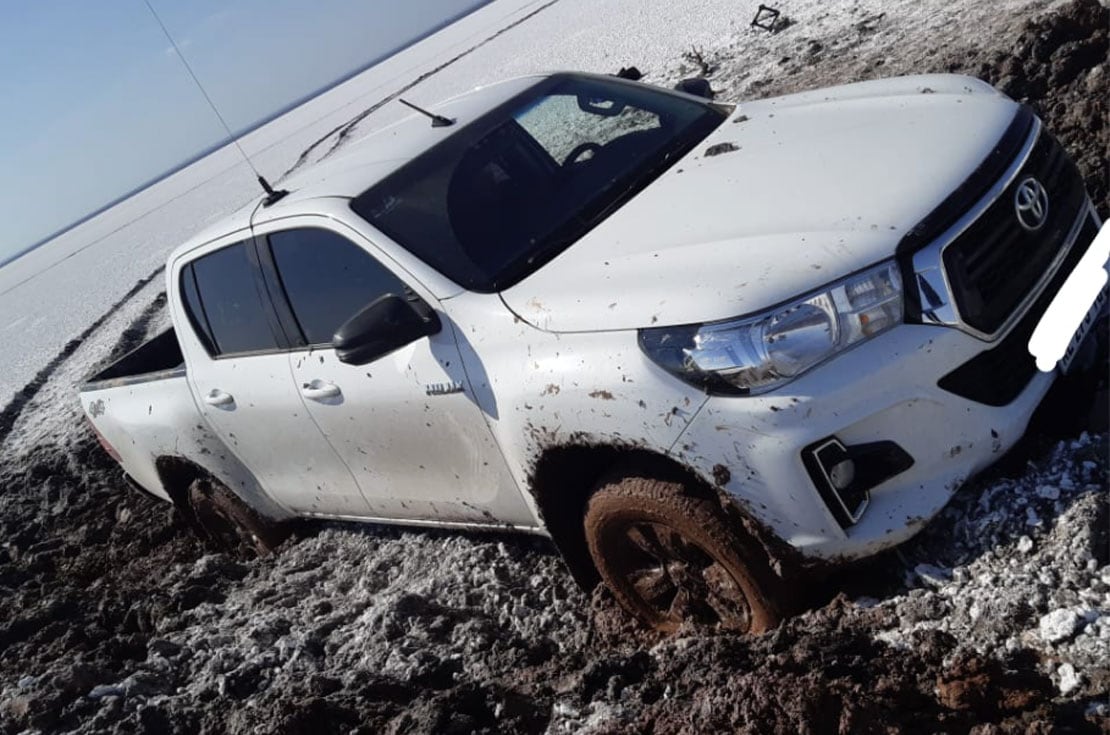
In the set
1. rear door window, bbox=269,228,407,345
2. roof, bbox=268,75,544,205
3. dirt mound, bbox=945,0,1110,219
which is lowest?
dirt mound, bbox=945,0,1110,219

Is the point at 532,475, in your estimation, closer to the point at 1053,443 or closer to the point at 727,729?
the point at 727,729

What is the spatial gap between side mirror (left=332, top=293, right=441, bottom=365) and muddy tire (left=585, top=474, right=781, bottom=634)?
863 millimetres

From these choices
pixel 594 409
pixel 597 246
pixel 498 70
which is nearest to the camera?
pixel 594 409

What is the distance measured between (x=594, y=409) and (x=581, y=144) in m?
1.65

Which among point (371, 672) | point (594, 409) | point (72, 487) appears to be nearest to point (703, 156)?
point (594, 409)

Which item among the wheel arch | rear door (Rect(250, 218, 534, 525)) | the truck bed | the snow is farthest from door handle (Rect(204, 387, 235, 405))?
the snow

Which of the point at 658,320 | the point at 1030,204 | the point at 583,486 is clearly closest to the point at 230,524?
the point at 583,486

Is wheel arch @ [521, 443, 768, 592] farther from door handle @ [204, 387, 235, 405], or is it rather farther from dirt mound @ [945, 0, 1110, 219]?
dirt mound @ [945, 0, 1110, 219]

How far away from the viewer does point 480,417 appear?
11.8 ft

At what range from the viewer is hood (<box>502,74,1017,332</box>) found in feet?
9.61

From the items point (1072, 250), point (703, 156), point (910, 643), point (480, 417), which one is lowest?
point (910, 643)

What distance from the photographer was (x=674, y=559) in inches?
133

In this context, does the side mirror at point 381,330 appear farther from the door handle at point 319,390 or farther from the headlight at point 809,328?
the headlight at point 809,328

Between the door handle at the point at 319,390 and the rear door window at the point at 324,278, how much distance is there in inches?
7.1
